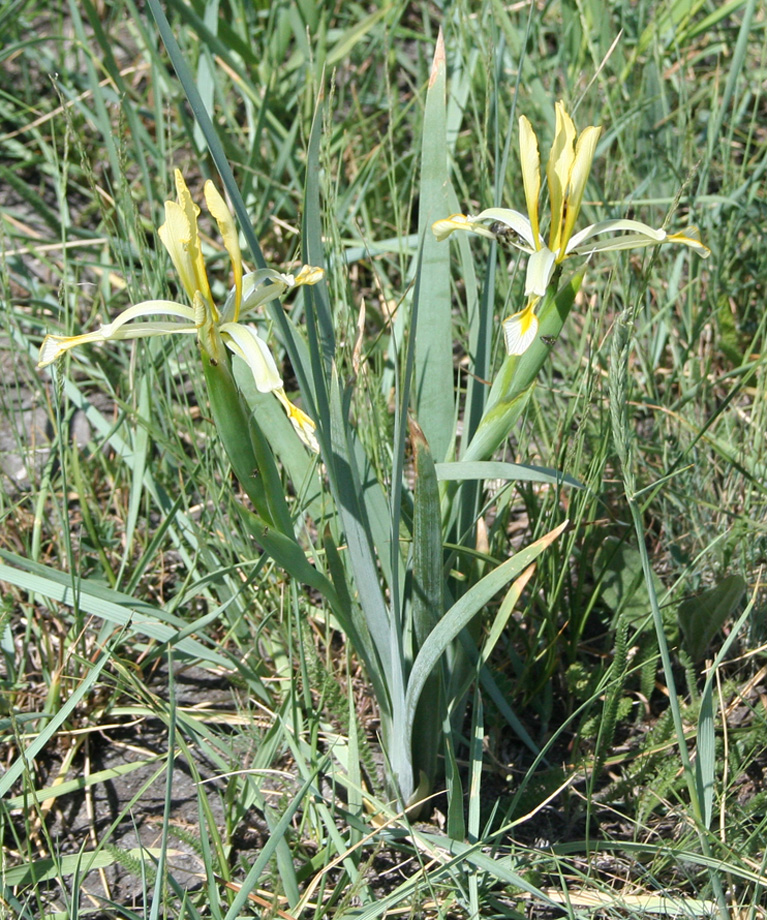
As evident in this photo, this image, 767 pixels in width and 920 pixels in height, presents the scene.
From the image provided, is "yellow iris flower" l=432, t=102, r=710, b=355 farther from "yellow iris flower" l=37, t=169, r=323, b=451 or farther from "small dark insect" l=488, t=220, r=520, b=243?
"yellow iris flower" l=37, t=169, r=323, b=451

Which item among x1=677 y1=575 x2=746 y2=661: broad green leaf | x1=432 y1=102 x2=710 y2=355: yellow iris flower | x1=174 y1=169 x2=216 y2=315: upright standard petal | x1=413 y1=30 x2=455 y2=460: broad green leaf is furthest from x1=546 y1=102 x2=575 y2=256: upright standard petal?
x1=677 y1=575 x2=746 y2=661: broad green leaf

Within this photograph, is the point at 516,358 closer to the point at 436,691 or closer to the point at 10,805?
the point at 436,691

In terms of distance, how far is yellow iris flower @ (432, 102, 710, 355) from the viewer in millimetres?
736

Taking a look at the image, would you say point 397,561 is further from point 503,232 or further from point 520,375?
point 503,232

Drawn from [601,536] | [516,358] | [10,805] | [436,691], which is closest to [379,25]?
[601,536]

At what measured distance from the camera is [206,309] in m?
0.71

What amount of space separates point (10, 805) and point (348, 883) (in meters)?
0.48

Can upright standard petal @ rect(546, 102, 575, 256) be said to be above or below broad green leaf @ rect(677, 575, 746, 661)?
above

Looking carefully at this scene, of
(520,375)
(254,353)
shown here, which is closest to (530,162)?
(520,375)

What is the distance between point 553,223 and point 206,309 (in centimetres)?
33

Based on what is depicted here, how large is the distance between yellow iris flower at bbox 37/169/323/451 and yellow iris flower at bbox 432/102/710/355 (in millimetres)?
185

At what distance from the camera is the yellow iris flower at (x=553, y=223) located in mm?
736

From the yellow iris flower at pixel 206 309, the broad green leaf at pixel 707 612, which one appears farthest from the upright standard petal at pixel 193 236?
the broad green leaf at pixel 707 612

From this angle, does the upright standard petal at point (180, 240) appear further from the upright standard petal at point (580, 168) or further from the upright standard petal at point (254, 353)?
the upright standard petal at point (580, 168)
